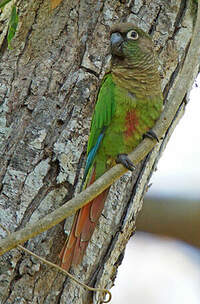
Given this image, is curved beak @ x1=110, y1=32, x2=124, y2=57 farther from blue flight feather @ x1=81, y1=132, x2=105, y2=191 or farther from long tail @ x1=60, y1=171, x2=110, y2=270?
long tail @ x1=60, y1=171, x2=110, y2=270

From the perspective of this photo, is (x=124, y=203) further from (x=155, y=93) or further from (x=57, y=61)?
(x=57, y=61)

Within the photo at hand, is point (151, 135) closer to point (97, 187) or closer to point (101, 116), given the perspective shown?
point (101, 116)

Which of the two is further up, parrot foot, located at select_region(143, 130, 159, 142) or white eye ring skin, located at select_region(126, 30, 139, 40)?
white eye ring skin, located at select_region(126, 30, 139, 40)

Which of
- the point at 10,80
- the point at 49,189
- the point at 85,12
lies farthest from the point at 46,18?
the point at 49,189

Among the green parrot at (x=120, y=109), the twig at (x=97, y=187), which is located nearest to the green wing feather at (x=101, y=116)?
the green parrot at (x=120, y=109)

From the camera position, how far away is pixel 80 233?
212 cm

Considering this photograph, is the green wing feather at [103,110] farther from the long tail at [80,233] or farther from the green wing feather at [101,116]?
the long tail at [80,233]

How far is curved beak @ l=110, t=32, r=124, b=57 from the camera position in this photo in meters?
2.34

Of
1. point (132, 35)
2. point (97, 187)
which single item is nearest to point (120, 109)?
point (132, 35)

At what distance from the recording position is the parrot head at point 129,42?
7.70 feet

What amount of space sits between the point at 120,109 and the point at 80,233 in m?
0.68

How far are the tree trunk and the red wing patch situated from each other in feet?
0.55

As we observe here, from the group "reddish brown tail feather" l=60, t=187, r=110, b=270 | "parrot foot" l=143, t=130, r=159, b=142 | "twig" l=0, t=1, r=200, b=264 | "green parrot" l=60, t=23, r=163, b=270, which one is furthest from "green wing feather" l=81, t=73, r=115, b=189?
"twig" l=0, t=1, r=200, b=264

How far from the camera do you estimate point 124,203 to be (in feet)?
7.44
